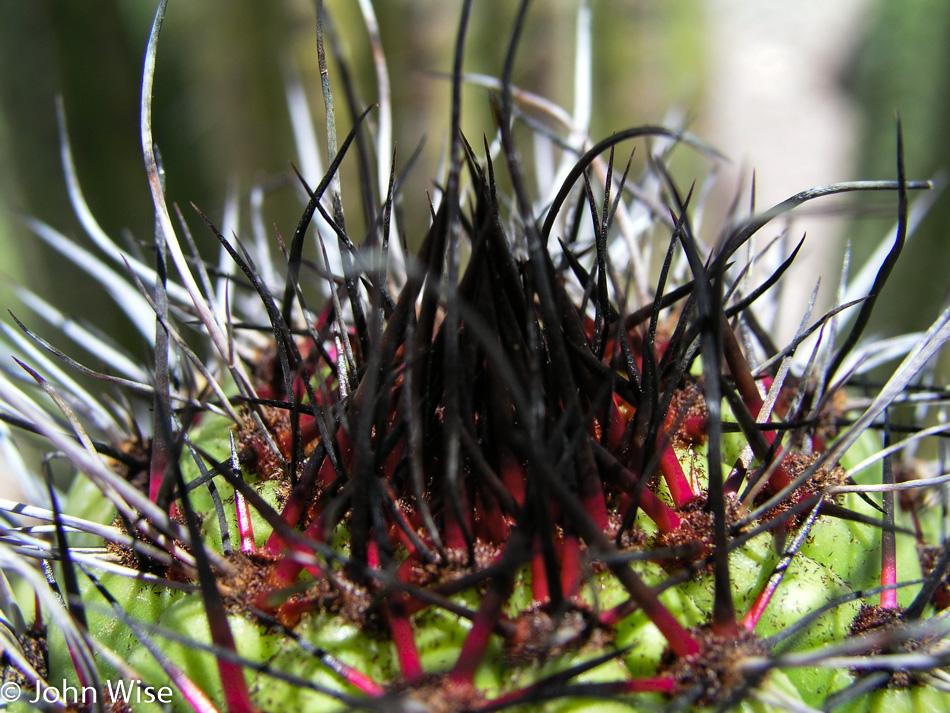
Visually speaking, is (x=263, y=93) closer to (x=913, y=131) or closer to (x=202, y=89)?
(x=202, y=89)

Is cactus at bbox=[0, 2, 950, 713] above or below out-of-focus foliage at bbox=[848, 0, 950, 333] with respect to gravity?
below

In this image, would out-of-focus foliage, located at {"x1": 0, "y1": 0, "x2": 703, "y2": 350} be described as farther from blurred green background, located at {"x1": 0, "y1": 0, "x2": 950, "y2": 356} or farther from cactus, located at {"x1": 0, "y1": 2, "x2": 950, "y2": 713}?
cactus, located at {"x1": 0, "y1": 2, "x2": 950, "y2": 713}

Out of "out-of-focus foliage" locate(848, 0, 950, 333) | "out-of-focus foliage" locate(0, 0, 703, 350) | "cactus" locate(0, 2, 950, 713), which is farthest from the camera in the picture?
"out-of-focus foliage" locate(848, 0, 950, 333)

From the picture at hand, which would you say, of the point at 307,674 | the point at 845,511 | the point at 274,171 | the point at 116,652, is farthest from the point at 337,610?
the point at 274,171

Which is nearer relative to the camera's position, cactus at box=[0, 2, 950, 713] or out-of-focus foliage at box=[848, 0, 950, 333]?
cactus at box=[0, 2, 950, 713]

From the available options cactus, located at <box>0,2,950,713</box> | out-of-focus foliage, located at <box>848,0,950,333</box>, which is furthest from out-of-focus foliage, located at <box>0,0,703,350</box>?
cactus, located at <box>0,2,950,713</box>

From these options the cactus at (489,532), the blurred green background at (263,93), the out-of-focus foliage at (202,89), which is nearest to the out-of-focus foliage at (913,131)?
the blurred green background at (263,93)
